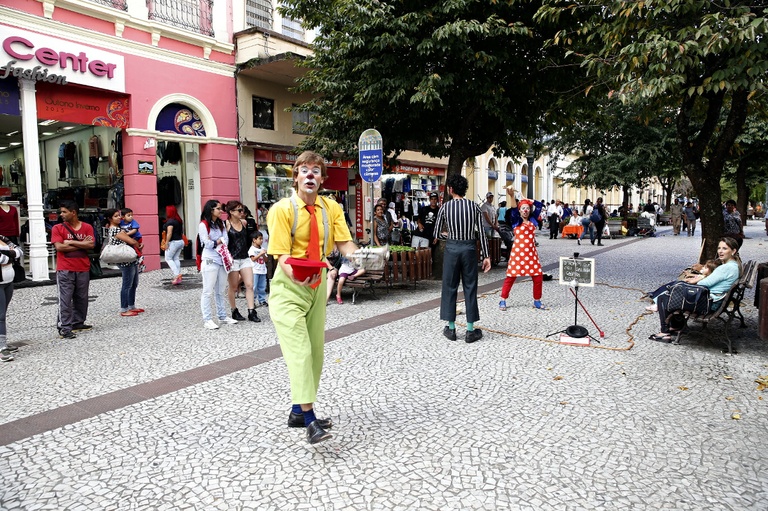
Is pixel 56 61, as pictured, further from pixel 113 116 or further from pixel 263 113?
pixel 263 113

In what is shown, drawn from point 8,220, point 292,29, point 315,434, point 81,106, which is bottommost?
point 315,434

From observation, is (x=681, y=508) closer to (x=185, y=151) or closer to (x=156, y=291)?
(x=156, y=291)

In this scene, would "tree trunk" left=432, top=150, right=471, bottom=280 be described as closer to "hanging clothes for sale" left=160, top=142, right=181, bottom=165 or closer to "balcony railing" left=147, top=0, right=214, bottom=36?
"balcony railing" left=147, top=0, right=214, bottom=36

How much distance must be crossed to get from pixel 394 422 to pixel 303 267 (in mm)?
1407

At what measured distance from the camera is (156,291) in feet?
35.8

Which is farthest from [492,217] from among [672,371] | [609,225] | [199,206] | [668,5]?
[609,225]

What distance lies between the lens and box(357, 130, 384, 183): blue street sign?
9.72 m

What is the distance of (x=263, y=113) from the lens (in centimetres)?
1722

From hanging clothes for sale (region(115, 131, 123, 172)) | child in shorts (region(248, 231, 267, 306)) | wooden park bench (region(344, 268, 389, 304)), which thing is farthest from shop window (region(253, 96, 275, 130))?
wooden park bench (region(344, 268, 389, 304))

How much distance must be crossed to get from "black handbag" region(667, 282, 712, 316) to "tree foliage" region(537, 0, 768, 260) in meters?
2.21

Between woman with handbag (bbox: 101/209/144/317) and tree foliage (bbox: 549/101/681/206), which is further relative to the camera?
tree foliage (bbox: 549/101/681/206)

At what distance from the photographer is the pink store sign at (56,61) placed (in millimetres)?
11102

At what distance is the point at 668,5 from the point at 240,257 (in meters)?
6.23

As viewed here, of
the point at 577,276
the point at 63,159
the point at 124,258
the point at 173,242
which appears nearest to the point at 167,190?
the point at 63,159
